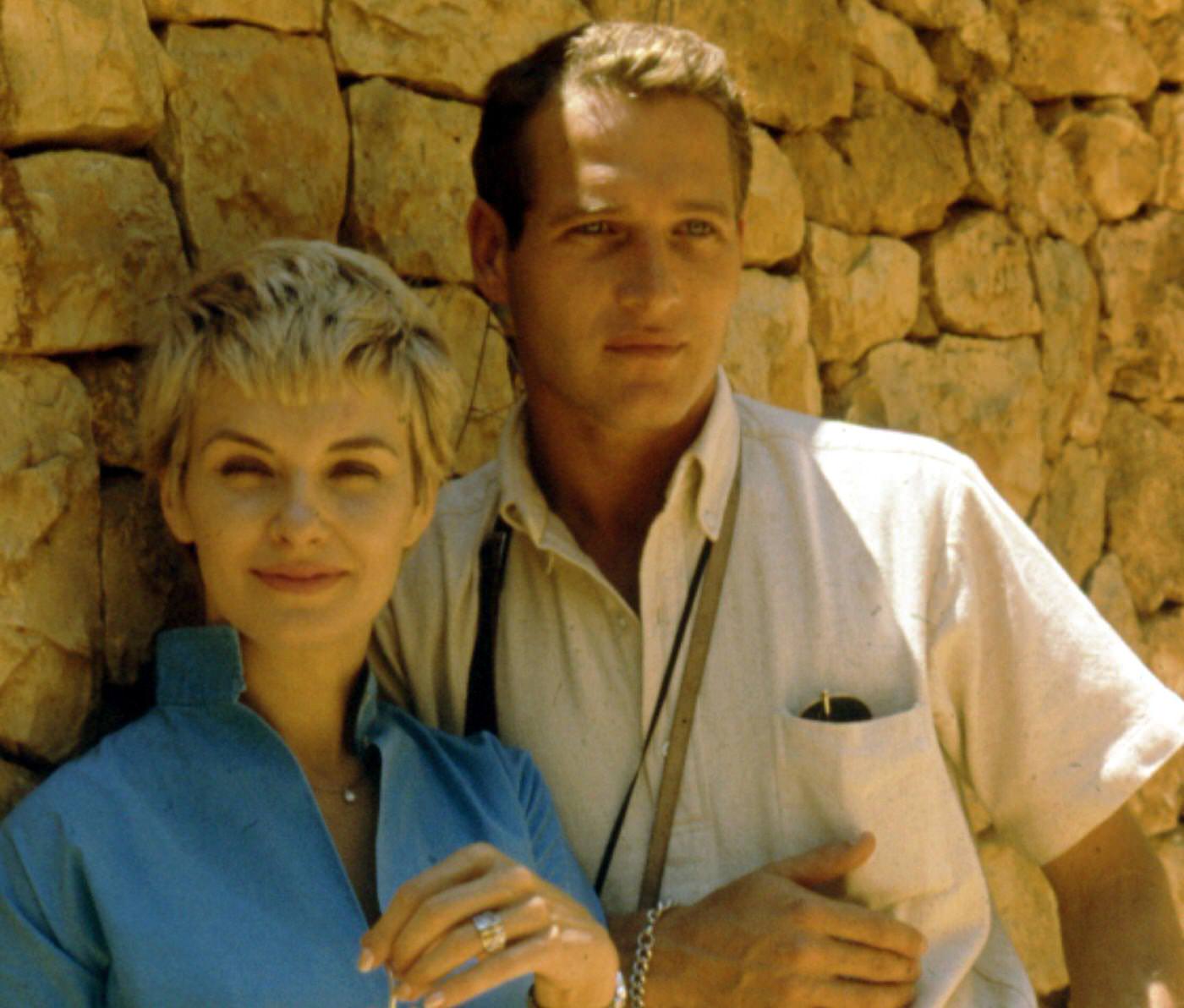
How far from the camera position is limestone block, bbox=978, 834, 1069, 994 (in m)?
3.14

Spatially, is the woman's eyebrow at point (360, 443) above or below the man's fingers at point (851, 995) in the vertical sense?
above

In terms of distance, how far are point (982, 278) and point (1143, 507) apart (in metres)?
0.67

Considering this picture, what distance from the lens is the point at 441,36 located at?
241 centimetres

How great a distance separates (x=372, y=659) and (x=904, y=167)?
5.15 feet

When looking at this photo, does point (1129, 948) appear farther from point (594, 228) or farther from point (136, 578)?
point (136, 578)

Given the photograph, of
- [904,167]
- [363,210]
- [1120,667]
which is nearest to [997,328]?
[904,167]

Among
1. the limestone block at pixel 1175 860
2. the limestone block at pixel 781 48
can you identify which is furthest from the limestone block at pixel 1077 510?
the limestone block at pixel 781 48

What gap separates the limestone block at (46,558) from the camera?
175 cm

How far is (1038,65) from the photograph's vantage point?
135 inches

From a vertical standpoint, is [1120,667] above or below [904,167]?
below

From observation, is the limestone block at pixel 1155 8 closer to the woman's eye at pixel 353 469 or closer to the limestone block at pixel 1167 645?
the limestone block at pixel 1167 645

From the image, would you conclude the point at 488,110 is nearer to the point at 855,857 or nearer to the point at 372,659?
the point at 372,659

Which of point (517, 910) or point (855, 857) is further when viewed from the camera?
point (855, 857)

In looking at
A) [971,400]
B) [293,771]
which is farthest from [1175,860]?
[293,771]
